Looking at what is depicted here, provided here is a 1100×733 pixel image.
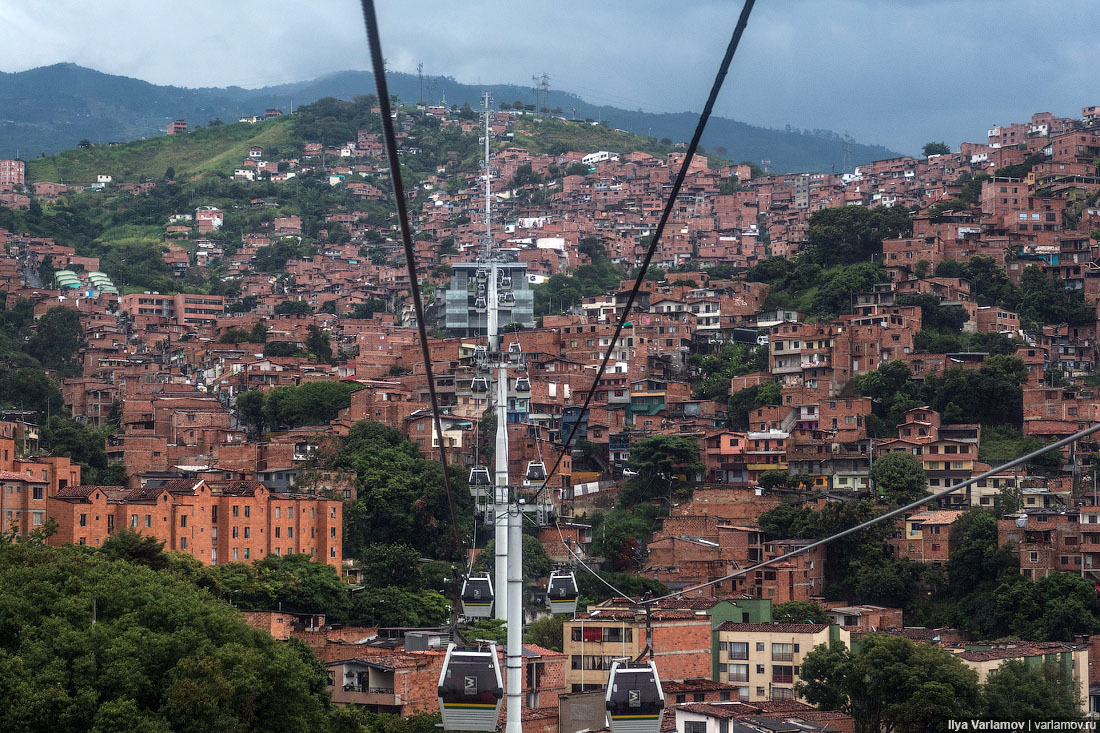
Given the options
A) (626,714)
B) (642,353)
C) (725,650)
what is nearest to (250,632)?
(725,650)

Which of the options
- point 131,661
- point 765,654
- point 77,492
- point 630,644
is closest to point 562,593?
point 131,661

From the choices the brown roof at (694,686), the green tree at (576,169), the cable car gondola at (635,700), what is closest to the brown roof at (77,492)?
the brown roof at (694,686)

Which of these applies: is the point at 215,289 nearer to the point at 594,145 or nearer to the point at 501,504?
the point at 594,145

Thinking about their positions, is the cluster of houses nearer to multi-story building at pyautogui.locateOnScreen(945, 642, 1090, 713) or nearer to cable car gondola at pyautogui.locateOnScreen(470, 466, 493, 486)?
multi-story building at pyautogui.locateOnScreen(945, 642, 1090, 713)

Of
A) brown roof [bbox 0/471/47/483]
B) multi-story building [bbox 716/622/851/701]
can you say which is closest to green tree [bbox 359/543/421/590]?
brown roof [bbox 0/471/47/483]

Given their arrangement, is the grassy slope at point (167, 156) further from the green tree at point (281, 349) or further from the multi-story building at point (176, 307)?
the green tree at point (281, 349)

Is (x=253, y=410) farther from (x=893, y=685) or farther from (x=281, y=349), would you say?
(x=893, y=685)
